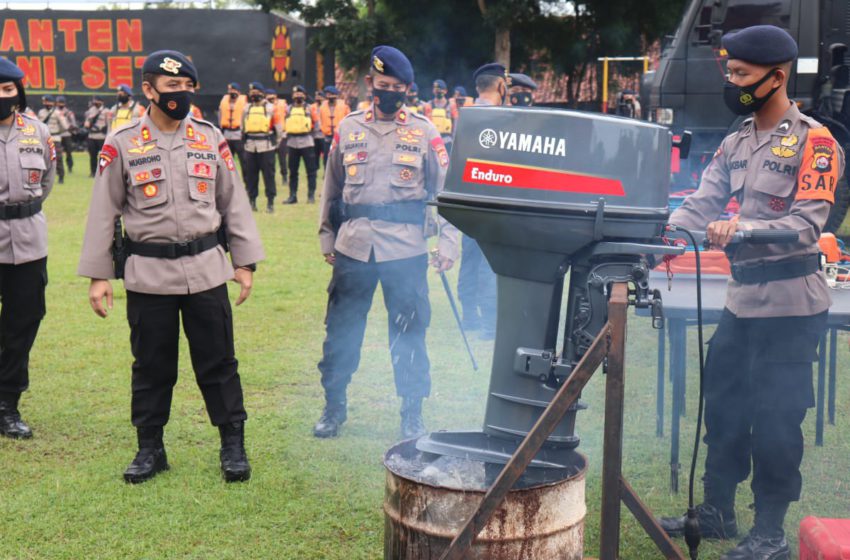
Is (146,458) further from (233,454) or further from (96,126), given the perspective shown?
(96,126)

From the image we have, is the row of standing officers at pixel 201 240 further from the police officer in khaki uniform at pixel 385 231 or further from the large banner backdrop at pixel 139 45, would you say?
the large banner backdrop at pixel 139 45

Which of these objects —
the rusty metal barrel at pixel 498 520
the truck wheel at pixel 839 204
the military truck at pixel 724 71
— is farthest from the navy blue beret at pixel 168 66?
the truck wheel at pixel 839 204

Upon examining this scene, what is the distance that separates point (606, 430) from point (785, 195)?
1.32 meters

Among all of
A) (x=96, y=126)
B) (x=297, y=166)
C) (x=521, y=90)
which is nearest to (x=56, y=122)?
(x=96, y=126)

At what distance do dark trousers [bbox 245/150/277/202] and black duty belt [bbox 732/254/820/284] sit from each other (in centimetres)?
1252

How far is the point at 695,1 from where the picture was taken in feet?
37.3

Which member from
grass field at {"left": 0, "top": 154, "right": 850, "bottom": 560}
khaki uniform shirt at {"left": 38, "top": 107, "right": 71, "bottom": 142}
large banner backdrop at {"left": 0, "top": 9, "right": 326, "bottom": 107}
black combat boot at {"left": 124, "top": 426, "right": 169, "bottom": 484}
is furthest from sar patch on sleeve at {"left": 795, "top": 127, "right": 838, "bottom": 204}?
large banner backdrop at {"left": 0, "top": 9, "right": 326, "bottom": 107}

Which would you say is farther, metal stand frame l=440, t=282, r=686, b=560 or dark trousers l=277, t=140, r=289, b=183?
dark trousers l=277, t=140, r=289, b=183

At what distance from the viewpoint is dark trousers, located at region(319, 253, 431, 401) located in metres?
5.01

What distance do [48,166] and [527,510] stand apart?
12.5ft

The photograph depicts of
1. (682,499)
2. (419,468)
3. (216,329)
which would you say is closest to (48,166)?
(216,329)

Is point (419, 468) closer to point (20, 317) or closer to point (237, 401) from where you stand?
point (237, 401)

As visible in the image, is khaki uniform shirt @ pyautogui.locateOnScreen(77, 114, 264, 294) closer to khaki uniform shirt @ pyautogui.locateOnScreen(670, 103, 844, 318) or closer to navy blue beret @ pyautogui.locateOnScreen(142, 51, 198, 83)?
navy blue beret @ pyautogui.locateOnScreen(142, 51, 198, 83)

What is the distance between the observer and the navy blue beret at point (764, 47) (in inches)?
135
